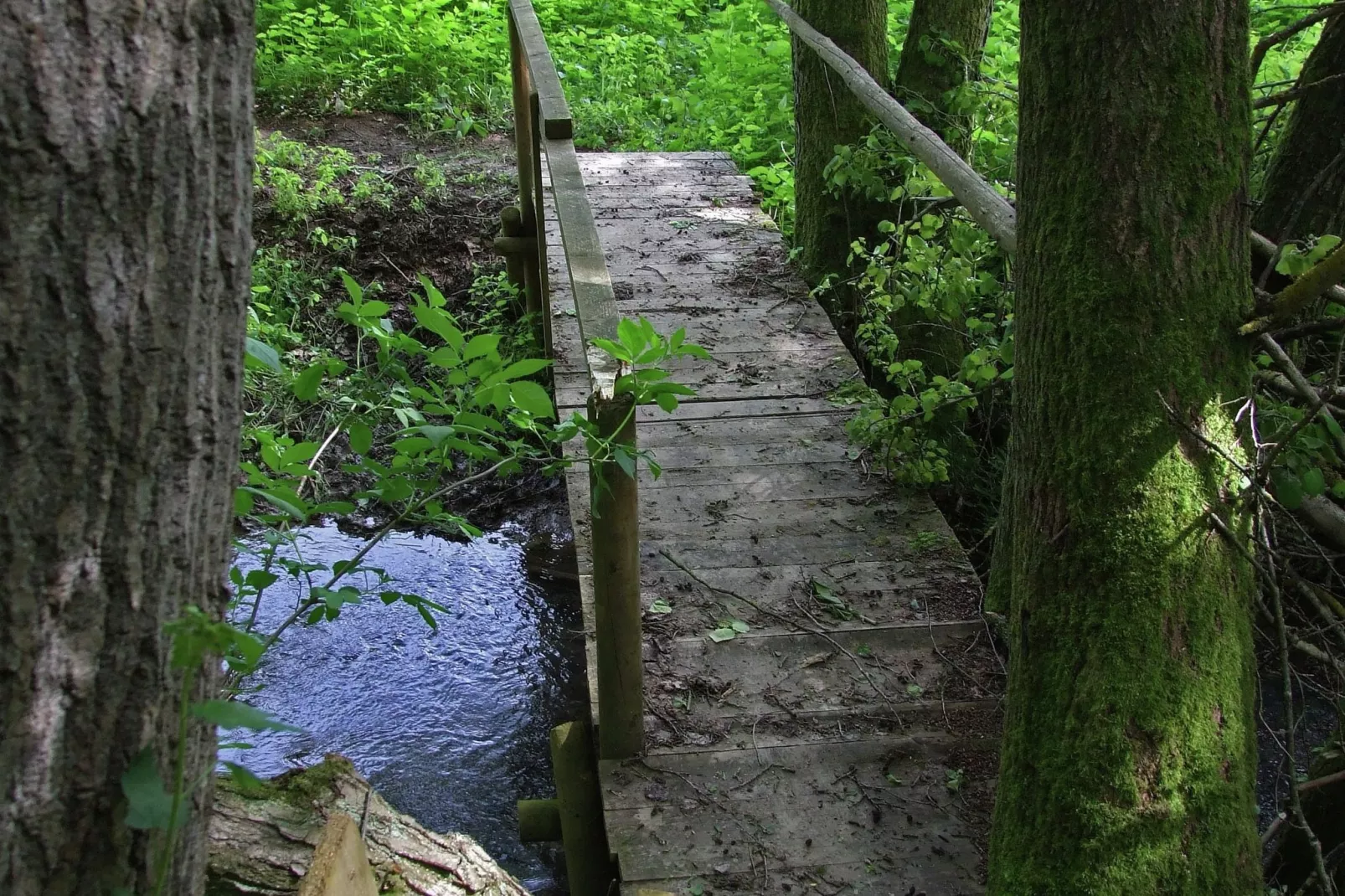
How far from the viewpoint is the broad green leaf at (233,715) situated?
1.03 meters

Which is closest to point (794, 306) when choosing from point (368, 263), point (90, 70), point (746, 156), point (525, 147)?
point (525, 147)

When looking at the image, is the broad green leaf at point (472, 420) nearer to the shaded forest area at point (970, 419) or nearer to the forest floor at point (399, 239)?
the shaded forest area at point (970, 419)

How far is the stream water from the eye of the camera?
4.32 metres

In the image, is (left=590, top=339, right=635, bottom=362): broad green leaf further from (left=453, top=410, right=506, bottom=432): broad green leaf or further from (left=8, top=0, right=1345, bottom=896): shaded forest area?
(left=453, top=410, right=506, bottom=432): broad green leaf

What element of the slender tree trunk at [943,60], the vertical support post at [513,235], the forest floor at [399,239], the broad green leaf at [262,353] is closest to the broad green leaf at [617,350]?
the broad green leaf at [262,353]

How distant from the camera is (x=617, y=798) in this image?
300 cm

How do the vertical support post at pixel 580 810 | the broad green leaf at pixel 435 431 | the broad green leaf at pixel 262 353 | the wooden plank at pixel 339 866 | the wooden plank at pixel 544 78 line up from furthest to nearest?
the wooden plank at pixel 544 78 → the vertical support post at pixel 580 810 → the broad green leaf at pixel 435 431 → the broad green leaf at pixel 262 353 → the wooden plank at pixel 339 866

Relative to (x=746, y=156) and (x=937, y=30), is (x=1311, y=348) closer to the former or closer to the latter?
(x=937, y=30)

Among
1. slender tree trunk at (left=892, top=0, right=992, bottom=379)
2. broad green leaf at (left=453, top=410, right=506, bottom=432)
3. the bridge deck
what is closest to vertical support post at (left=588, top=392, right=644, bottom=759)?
the bridge deck

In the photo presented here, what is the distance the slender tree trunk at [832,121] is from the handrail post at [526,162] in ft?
5.08

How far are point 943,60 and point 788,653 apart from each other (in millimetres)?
3198

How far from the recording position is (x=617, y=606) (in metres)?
2.95

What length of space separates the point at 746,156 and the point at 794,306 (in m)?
2.80

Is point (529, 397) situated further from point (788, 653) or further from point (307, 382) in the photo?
point (788, 653)
